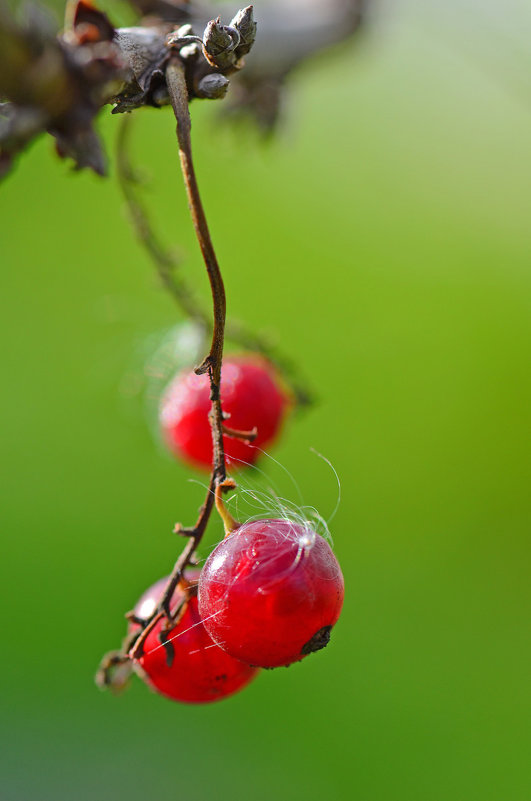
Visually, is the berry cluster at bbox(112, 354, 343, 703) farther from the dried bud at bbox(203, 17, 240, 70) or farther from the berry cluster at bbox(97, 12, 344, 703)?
the dried bud at bbox(203, 17, 240, 70)

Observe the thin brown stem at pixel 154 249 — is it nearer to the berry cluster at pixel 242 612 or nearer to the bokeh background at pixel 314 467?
the berry cluster at pixel 242 612

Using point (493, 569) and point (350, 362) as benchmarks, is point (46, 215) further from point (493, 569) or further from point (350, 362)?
point (493, 569)

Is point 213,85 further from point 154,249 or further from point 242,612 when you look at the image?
point 242,612

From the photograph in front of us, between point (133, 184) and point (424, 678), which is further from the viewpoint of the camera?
point (424, 678)

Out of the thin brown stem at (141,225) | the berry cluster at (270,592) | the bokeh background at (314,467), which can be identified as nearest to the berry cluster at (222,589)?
the berry cluster at (270,592)

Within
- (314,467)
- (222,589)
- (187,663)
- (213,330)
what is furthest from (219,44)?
(314,467)

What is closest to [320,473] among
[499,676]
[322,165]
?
[499,676]

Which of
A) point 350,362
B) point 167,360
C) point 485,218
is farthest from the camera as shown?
point 485,218
